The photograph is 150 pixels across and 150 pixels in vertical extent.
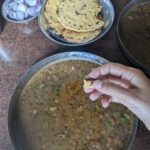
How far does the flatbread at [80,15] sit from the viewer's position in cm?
110

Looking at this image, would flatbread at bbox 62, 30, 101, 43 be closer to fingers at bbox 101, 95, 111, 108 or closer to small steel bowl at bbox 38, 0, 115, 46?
small steel bowl at bbox 38, 0, 115, 46

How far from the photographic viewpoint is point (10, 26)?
3.93 feet

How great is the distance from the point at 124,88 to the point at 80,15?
1.34 feet

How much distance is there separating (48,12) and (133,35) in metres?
0.31

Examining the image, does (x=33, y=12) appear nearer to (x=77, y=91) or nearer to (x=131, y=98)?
(x=77, y=91)

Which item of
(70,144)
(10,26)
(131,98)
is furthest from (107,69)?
(10,26)

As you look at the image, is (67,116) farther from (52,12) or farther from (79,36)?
(52,12)

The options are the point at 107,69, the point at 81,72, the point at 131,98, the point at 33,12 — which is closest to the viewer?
the point at 131,98

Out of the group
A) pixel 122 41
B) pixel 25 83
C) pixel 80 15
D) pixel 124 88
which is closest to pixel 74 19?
pixel 80 15

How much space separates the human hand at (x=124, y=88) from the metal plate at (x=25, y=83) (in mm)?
91

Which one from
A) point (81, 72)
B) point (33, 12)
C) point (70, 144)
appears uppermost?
point (33, 12)

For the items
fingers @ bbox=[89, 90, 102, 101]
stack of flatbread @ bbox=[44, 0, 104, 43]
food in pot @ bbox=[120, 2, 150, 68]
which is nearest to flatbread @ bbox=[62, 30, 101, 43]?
stack of flatbread @ bbox=[44, 0, 104, 43]

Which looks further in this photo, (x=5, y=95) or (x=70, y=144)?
(x=5, y=95)

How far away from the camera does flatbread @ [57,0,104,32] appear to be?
1.10m
